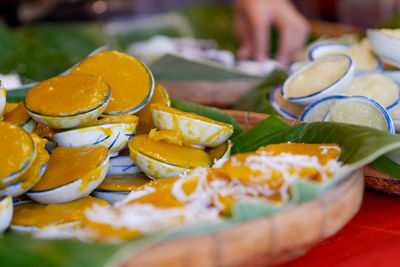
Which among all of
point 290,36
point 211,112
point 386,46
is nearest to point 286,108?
point 211,112

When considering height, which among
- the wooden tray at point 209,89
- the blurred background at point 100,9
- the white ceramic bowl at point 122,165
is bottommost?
the blurred background at point 100,9

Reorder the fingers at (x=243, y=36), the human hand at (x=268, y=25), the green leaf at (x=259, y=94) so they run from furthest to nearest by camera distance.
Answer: the fingers at (x=243, y=36)
the human hand at (x=268, y=25)
the green leaf at (x=259, y=94)

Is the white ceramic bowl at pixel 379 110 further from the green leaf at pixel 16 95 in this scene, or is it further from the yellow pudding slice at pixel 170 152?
the green leaf at pixel 16 95

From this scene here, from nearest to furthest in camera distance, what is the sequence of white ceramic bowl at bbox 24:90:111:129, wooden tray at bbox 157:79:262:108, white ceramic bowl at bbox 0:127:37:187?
white ceramic bowl at bbox 0:127:37:187, white ceramic bowl at bbox 24:90:111:129, wooden tray at bbox 157:79:262:108

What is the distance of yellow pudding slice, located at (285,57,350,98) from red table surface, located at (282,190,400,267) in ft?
1.35

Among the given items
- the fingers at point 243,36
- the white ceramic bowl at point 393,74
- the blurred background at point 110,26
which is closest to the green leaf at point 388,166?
the white ceramic bowl at point 393,74

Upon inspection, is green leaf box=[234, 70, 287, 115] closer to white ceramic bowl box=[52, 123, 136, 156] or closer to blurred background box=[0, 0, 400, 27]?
white ceramic bowl box=[52, 123, 136, 156]

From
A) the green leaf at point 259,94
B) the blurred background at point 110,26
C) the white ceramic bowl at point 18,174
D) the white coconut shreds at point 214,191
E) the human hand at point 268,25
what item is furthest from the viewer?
the human hand at point 268,25

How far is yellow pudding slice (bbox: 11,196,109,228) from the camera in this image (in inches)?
32.1

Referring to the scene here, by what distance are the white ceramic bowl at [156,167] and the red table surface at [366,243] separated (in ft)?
1.03

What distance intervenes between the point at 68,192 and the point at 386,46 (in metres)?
1.13

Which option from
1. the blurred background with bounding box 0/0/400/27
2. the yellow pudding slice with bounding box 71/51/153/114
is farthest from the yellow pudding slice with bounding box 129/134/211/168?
the blurred background with bounding box 0/0/400/27

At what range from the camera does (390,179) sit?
1014 mm

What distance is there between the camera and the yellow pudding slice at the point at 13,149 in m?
0.80
